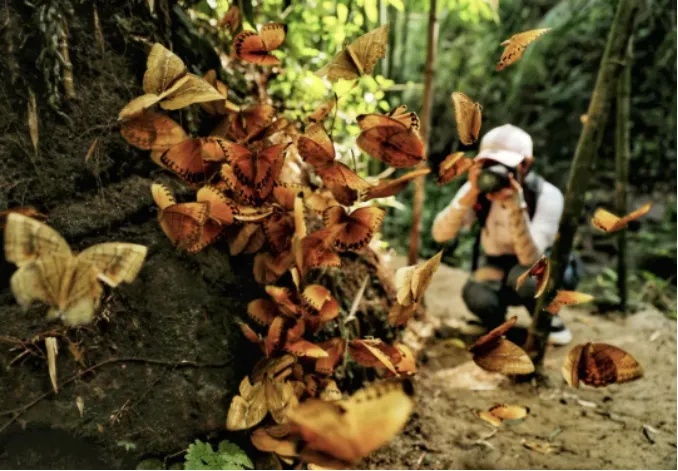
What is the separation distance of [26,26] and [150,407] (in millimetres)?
1894

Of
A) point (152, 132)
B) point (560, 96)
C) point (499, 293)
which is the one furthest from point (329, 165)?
point (560, 96)

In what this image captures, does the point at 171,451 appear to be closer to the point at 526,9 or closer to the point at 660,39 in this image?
the point at 660,39

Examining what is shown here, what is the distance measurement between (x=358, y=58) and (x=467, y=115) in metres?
0.57

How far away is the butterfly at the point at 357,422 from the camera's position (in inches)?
49.5

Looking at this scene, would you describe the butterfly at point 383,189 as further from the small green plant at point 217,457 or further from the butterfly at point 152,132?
the small green plant at point 217,457

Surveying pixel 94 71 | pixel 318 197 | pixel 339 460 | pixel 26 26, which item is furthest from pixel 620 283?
pixel 26 26

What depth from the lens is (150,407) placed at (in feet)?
7.54

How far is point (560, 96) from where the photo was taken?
7.98 metres

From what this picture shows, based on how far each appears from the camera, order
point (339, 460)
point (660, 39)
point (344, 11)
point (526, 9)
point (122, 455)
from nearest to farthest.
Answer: point (339, 460), point (122, 455), point (344, 11), point (660, 39), point (526, 9)

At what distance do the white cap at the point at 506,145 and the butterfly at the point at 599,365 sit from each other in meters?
1.56

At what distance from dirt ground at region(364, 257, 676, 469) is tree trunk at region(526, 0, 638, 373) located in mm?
633

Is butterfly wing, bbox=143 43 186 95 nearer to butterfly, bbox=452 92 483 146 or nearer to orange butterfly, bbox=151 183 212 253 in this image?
orange butterfly, bbox=151 183 212 253

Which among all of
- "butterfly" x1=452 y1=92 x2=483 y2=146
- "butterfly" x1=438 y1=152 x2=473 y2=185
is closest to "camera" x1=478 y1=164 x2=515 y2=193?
"butterfly" x1=438 y1=152 x2=473 y2=185

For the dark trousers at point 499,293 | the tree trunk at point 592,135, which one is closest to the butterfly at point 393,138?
the tree trunk at point 592,135
